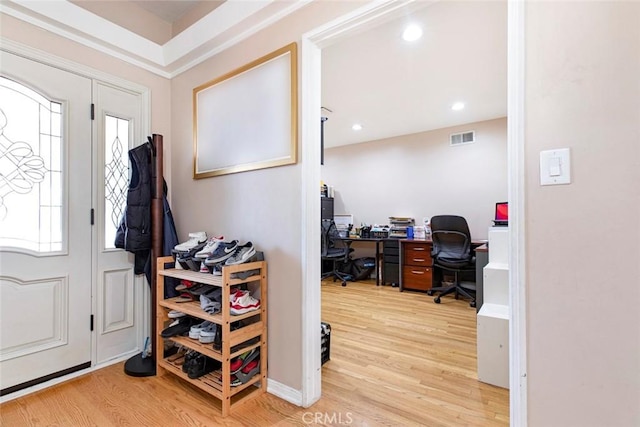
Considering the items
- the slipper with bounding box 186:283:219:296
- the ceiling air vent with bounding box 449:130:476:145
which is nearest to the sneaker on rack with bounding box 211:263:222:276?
the slipper with bounding box 186:283:219:296

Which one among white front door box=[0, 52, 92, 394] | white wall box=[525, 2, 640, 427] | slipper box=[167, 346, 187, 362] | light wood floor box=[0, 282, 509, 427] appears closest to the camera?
white wall box=[525, 2, 640, 427]

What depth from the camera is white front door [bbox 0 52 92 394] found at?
1.74m

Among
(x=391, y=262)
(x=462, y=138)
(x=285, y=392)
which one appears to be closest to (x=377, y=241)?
(x=391, y=262)

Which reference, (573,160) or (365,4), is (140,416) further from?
(365,4)

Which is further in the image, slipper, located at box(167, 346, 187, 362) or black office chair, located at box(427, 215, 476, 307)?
black office chair, located at box(427, 215, 476, 307)

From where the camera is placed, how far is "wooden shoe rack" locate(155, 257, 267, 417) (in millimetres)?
1552

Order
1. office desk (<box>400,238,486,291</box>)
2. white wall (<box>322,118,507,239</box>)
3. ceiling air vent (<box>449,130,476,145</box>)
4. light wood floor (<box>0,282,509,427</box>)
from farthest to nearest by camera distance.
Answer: ceiling air vent (<box>449,130,476,145</box>)
white wall (<box>322,118,507,239</box>)
office desk (<box>400,238,486,291</box>)
light wood floor (<box>0,282,509,427</box>)

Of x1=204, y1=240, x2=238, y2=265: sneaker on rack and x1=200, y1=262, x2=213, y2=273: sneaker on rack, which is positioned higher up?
Answer: x1=204, y1=240, x2=238, y2=265: sneaker on rack

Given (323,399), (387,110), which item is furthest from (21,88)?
(387,110)

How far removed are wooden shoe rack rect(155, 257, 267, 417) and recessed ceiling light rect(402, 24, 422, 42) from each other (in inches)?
76.6

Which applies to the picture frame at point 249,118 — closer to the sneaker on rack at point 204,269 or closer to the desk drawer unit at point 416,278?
the sneaker on rack at point 204,269

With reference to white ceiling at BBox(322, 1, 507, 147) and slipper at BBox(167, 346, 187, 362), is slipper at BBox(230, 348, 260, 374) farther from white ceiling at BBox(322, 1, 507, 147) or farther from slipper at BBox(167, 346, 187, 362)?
white ceiling at BBox(322, 1, 507, 147)

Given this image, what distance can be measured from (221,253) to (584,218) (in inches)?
64.8

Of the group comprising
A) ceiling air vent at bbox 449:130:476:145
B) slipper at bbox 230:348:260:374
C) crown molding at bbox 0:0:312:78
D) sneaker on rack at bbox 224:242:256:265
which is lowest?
slipper at bbox 230:348:260:374
